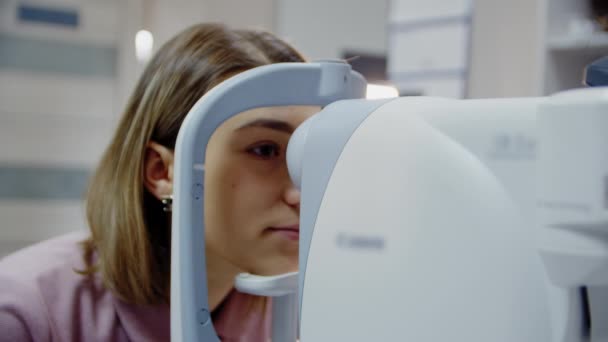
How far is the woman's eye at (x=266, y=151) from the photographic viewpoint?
0.74 meters

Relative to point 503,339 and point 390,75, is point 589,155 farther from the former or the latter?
point 390,75

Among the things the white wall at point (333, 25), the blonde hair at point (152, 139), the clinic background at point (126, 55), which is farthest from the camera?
the white wall at point (333, 25)

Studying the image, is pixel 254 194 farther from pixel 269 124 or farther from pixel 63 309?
pixel 63 309

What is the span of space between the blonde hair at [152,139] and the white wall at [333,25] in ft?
5.72

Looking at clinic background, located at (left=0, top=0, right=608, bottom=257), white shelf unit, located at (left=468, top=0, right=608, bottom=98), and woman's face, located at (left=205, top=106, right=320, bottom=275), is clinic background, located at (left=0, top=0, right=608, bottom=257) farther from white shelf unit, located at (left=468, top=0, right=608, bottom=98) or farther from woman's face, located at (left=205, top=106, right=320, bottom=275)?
woman's face, located at (left=205, top=106, right=320, bottom=275)

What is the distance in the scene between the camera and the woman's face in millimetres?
699

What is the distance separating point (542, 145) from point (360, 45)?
7.86ft

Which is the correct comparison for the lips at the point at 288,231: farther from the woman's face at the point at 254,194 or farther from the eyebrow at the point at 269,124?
the eyebrow at the point at 269,124

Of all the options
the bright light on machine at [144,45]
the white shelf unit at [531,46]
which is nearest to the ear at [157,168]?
the white shelf unit at [531,46]

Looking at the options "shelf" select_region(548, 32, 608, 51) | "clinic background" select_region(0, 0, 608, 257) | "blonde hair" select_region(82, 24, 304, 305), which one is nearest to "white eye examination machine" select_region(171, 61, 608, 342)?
"blonde hair" select_region(82, 24, 304, 305)

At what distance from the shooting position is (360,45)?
2.72m

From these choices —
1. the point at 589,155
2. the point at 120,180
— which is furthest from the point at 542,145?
the point at 120,180

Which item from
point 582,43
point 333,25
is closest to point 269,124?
point 582,43

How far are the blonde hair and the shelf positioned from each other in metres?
1.10
